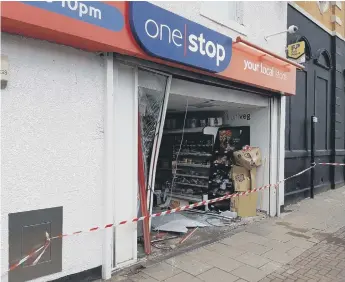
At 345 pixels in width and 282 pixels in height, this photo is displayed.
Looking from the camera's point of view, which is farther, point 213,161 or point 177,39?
point 213,161

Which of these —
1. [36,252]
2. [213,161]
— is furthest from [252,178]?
[36,252]

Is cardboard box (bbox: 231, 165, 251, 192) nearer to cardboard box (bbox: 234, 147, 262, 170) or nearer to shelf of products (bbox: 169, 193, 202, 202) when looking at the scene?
cardboard box (bbox: 234, 147, 262, 170)

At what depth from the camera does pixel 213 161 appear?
686cm

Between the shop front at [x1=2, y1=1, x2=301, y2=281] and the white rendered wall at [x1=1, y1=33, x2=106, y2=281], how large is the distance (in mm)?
28

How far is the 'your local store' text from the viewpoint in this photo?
5379 mm

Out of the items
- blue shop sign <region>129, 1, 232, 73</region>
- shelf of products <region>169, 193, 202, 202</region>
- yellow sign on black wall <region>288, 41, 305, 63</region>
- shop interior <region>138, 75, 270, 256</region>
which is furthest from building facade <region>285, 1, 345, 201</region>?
blue shop sign <region>129, 1, 232, 73</region>

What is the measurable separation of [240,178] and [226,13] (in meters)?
3.22

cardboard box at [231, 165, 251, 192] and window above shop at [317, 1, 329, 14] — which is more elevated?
window above shop at [317, 1, 329, 14]

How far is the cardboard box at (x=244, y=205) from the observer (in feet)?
21.0

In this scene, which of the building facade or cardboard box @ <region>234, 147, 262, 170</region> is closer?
cardboard box @ <region>234, 147, 262, 170</region>

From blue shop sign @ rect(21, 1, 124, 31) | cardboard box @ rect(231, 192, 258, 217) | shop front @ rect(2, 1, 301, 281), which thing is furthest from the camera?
cardboard box @ rect(231, 192, 258, 217)

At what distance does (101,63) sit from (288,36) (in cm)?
548

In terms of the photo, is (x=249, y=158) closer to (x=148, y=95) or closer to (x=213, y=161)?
(x=213, y=161)

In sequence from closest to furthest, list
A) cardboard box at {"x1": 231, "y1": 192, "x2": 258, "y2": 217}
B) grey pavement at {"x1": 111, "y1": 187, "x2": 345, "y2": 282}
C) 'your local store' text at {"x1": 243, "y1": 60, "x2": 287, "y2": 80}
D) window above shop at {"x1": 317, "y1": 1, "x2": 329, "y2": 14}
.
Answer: grey pavement at {"x1": 111, "y1": 187, "x2": 345, "y2": 282} < 'your local store' text at {"x1": 243, "y1": 60, "x2": 287, "y2": 80} < cardboard box at {"x1": 231, "y1": 192, "x2": 258, "y2": 217} < window above shop at {"x1": 317, "y1": 1, "x2": 329, "y2": 14}
